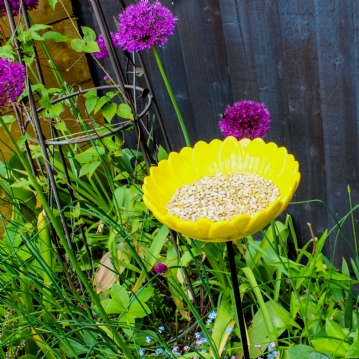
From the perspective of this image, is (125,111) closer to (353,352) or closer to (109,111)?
(109,111)

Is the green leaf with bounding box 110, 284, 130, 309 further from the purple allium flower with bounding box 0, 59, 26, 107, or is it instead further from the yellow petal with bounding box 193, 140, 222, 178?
A: the purple allium flower with bounding box 0, 59, 26, 107

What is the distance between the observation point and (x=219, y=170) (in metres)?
1.07

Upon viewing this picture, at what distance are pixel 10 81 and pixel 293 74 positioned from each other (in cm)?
92

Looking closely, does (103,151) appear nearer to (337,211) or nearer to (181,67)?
(181,67)

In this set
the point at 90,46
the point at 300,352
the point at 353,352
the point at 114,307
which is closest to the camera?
the point at 353,352

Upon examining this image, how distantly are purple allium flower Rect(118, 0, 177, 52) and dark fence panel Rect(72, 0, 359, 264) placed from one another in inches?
17.8

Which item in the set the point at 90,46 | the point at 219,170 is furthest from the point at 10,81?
the point at 219,170

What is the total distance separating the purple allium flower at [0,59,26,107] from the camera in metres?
0.96

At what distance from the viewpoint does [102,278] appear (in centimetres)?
163

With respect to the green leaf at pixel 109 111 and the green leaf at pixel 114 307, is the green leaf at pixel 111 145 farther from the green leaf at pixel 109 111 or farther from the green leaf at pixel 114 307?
the green leaf at pixel 114 307

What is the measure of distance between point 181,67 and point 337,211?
2.90ft

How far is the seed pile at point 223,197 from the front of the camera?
90 cm

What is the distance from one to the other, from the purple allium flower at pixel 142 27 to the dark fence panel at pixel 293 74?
0.45m

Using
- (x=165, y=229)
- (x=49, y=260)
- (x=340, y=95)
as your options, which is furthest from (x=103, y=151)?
(x=340, y=95)
